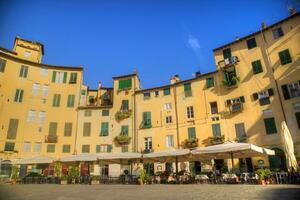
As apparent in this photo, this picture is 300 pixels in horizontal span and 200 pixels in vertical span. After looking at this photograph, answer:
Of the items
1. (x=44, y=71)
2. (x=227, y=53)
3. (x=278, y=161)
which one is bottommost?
(x=278, y=161)

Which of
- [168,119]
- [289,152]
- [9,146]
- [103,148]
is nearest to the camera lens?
[289,152]

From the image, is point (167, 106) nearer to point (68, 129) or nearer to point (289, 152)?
point (68, 129)

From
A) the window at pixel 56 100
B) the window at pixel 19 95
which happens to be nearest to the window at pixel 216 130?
the window at pixel 56 100

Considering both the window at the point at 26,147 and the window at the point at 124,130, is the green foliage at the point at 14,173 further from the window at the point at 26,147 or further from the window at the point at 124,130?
the window at the point at 124,130

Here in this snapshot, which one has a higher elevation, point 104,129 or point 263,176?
point 104,129

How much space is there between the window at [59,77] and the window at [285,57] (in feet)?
92.1

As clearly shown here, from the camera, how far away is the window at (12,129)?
2891 cm

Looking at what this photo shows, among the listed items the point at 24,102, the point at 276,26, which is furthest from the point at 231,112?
the point at 24,102

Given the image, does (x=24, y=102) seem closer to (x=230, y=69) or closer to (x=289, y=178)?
(x=230, y=69)

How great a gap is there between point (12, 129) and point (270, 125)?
2961 centimetres

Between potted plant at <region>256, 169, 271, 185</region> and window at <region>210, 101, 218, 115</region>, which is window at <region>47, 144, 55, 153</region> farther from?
potted plant at <region>256, 169, 271, 185</region>

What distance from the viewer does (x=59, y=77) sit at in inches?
1363

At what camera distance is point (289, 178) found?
14781 mm

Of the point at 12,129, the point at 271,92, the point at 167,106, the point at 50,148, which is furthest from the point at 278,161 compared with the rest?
the point at 12,129
